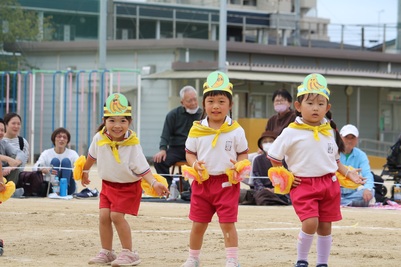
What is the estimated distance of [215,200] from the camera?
28.2 feet

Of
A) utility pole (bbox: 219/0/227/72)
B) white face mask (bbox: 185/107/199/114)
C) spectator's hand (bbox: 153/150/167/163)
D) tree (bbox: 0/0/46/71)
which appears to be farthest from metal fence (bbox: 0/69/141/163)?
white face mask (bbox: 185/107/199/114)

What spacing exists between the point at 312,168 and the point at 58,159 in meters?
9.51

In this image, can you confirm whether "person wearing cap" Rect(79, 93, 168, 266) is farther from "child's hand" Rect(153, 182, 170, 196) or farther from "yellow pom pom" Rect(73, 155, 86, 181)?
"yellow pom pom" Rect(73, 155, 86, 181)

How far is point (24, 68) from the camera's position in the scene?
39125 mm

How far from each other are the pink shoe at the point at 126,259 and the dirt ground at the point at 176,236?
3.5 inches

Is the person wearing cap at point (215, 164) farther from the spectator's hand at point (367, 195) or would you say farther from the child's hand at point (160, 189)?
the spectator's hand at point (367, 195)

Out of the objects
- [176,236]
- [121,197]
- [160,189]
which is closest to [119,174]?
[121,197]

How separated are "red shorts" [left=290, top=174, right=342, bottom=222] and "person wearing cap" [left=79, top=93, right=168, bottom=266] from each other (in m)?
1.30

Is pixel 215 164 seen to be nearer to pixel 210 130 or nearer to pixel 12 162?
pixel 210 130

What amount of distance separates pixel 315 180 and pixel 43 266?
240 cm

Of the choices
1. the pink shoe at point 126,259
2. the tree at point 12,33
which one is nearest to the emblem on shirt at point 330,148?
the pink shoe at point 126,259

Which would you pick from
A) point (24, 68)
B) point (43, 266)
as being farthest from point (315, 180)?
point (24, 68)

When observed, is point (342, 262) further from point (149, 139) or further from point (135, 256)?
point (149, 139)

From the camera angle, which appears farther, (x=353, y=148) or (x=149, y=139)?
(x=149, y=139)
